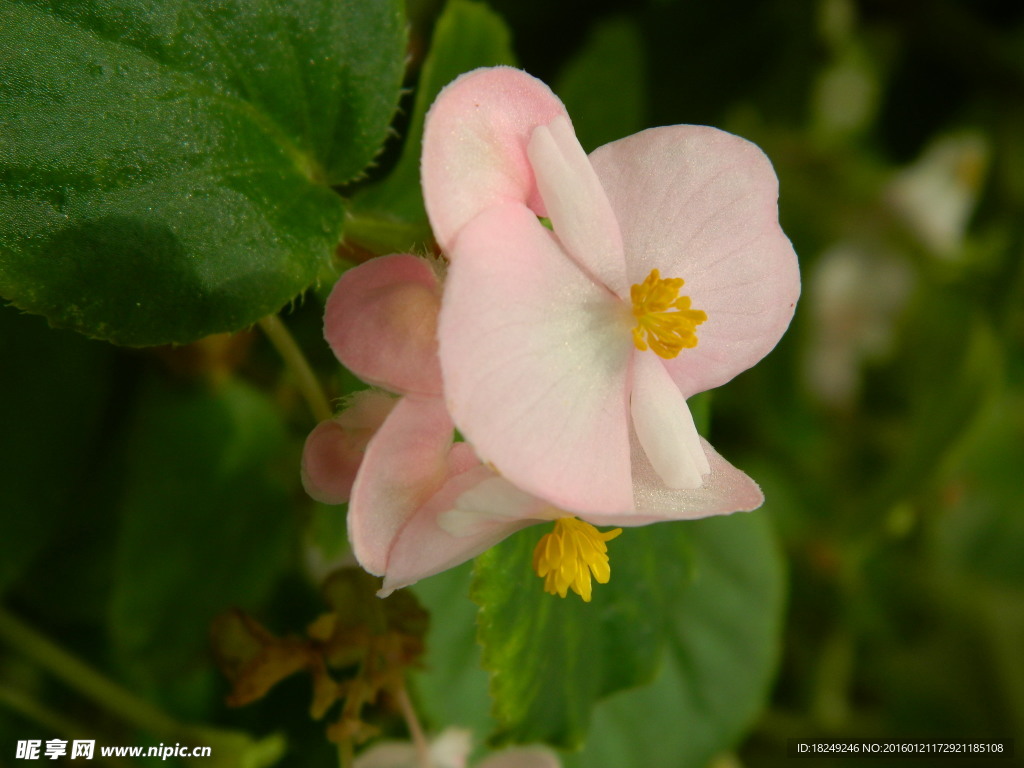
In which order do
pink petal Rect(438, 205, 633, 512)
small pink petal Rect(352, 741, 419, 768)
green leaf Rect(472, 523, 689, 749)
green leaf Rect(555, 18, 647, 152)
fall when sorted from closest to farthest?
pink petal Rect(438, 205, 633, 512) < green leaf Rect(472, 523, 689, 749) < small pink petal Rect(352, 741, 419, 768) < green leaf Rect(555, 18, 647, 152)

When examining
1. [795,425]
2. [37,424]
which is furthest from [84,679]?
[795,425]

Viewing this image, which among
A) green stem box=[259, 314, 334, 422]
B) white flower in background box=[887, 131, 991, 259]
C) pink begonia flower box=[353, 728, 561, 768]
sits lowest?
pink begonia flower box=[353, 728, 561, 768]

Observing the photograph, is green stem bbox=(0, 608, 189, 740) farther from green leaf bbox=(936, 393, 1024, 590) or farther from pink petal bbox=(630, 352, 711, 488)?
green leaf bbox=(936, 393, 1024, 590)

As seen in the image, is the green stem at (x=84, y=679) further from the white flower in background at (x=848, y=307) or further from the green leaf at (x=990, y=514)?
the green leaf at (x=990, y=514)

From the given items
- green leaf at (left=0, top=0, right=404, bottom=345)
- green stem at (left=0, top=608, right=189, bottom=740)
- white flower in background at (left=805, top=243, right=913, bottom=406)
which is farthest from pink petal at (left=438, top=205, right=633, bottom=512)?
white flower in background at (left=805, top=243, right=913, bottom=406)

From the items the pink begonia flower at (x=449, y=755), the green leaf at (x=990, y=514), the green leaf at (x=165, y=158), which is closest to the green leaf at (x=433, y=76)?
the green leaf at (x=165, y=158)

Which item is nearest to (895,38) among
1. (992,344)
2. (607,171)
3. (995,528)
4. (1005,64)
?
(1005,64)

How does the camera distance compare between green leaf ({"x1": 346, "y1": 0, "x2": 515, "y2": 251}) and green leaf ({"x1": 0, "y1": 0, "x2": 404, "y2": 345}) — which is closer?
green leaf ({"x1": 0, "y1": 0, "x2": 404, "y2": 345})
